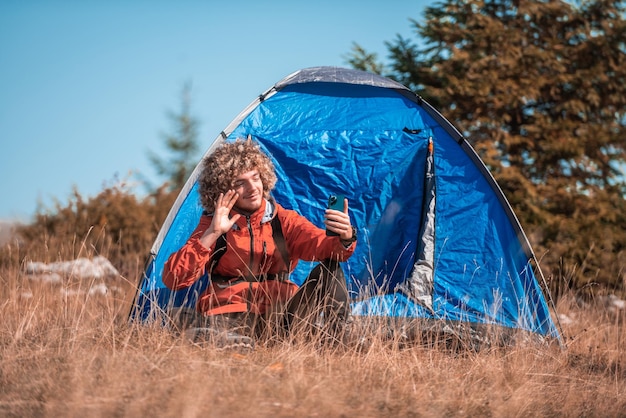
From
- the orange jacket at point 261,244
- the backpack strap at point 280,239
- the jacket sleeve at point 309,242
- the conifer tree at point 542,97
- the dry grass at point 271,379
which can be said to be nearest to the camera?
the dry grass at point 271,379

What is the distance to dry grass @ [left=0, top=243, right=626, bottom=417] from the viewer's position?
90.4 inches

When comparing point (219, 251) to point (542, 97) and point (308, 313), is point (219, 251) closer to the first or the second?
point (308, 313)

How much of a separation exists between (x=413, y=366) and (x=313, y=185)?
1.88 m

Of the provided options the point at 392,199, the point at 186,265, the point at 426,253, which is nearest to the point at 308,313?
the point at 186,265

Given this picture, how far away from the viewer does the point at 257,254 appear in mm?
3535

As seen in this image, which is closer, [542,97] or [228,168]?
[228,168]

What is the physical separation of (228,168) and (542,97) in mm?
4937

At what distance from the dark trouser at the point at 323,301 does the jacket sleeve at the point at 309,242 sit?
7cm

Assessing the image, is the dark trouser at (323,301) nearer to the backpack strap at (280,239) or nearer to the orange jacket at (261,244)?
the orange jacket at (261,244)

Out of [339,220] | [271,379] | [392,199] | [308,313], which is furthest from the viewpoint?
[392,199]

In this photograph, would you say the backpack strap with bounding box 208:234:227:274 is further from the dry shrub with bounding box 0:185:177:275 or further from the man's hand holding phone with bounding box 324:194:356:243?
the dry shrub with bounding box 0:185:177:275

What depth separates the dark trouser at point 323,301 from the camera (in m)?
3.27

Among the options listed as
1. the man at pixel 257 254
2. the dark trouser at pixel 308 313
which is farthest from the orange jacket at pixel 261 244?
the dark trouser at pixel 308 313

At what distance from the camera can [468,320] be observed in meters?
3.97
